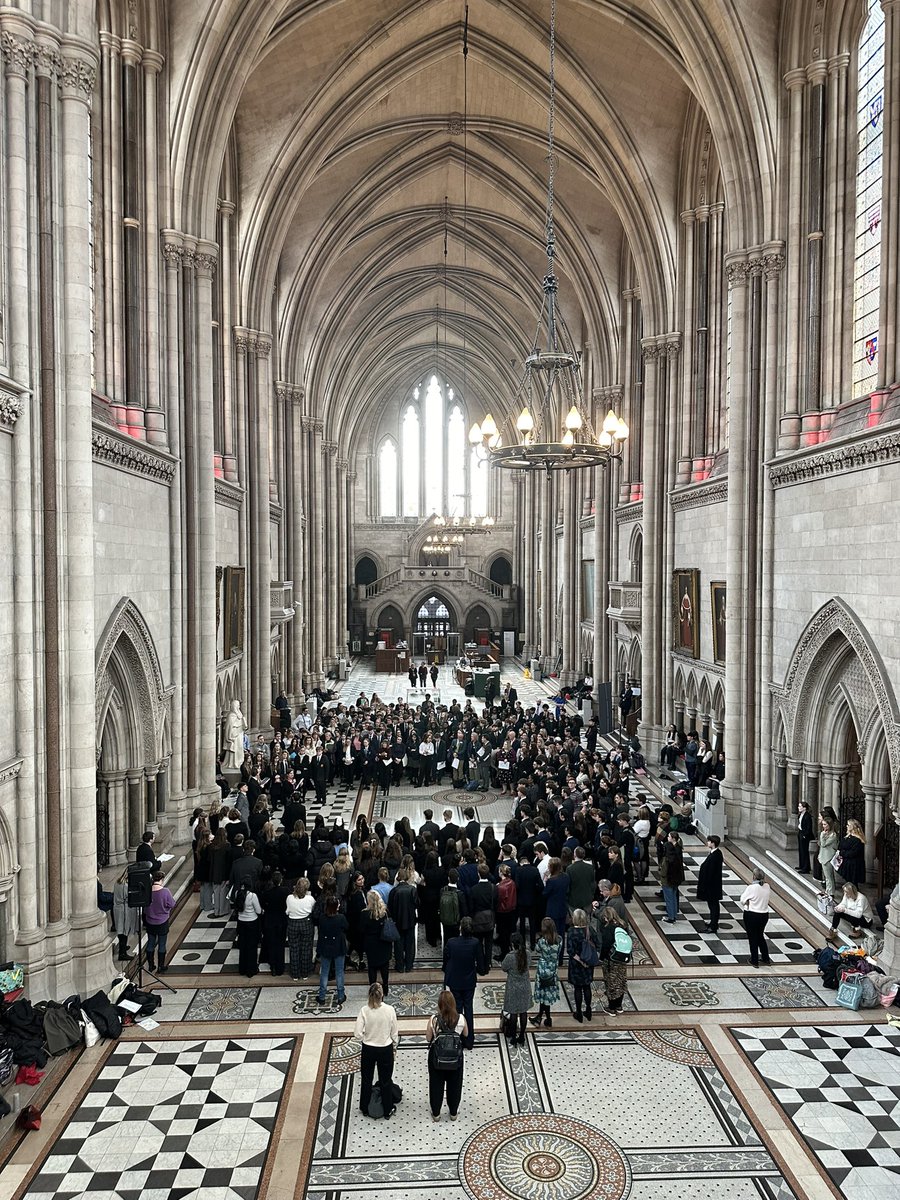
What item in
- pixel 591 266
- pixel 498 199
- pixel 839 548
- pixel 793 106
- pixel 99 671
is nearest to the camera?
pixel 99 671

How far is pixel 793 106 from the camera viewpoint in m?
15.3

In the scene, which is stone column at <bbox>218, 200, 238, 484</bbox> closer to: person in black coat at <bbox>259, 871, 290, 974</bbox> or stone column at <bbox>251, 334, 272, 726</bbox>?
stone column at <bbox>251, 334, 272, 726</bbox>

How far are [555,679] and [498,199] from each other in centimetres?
1824

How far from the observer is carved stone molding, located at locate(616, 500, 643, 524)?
2625cm

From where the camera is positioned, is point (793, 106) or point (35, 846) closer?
point (35, 846)

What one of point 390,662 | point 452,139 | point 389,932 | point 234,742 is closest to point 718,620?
point 234,742

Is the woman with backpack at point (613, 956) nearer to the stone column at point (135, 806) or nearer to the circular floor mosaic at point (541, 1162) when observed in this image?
the circular floor mosaic at point (541, 1162)

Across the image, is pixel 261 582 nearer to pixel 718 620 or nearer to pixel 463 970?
pixel 718 620

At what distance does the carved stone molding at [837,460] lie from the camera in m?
11.6

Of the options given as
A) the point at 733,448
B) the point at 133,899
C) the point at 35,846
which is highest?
the point at 733,448

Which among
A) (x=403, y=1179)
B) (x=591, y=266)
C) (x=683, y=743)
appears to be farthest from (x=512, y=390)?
(x=403, y=1179)

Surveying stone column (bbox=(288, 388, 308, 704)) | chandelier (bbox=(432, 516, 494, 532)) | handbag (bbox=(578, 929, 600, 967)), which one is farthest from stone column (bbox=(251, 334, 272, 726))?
chandelier (bbox=(432, 516, 494, 532))

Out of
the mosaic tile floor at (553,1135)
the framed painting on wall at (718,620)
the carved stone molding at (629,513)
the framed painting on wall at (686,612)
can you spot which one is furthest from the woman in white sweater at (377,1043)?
the carved stone molding at (629,513)

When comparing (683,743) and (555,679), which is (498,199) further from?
(683,743)
